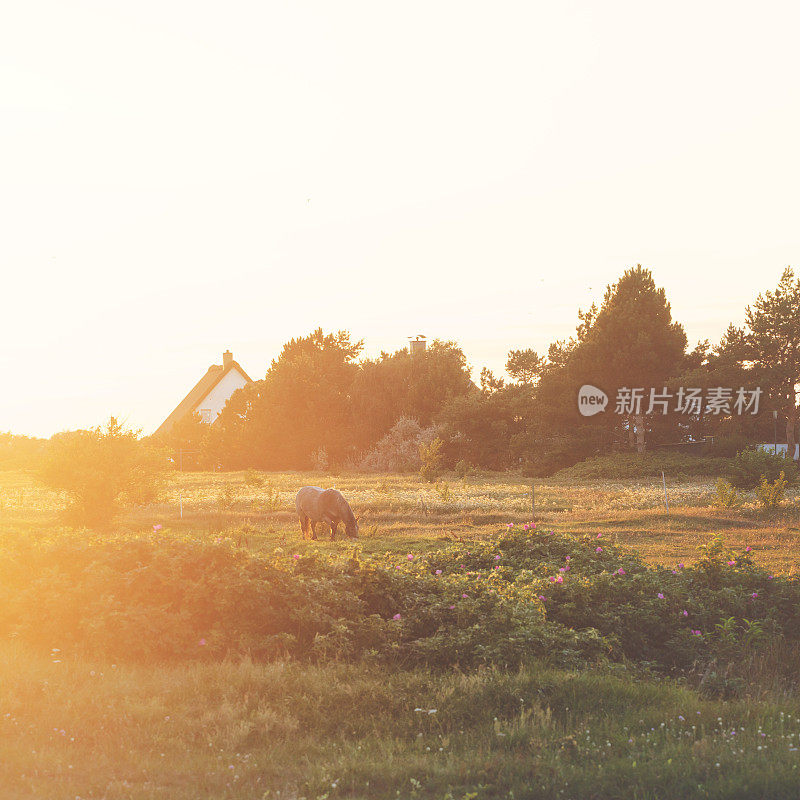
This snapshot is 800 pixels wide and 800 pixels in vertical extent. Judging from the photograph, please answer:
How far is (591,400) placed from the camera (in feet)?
178

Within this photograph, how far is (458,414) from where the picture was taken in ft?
196

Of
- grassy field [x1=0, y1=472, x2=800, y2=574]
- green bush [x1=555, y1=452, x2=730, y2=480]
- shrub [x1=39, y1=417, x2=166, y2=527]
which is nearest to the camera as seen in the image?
grassy field [x1=0, y1=472, x2=800, y2=574]

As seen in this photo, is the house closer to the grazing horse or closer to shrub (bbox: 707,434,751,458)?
shrub (bbox: 707,434,751,458)

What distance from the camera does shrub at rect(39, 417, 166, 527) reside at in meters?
25.1

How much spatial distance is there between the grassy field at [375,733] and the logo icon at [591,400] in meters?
45.9

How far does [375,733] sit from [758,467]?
2885 cm

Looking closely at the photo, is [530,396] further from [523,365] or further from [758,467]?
[758,467]

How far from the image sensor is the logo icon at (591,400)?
178 feet

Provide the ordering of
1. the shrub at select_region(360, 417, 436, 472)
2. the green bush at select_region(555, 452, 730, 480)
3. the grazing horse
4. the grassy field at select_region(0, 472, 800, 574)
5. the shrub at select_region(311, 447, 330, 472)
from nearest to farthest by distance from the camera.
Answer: the grassy field at select_region(0, 472, 800, 574)
the grazing horse
the green bush at select_region(555, 452, 730, 480)
the shrub at select_region(360, 417, 436, 472)
the shrub at select_region(311, 447, 330, 472)

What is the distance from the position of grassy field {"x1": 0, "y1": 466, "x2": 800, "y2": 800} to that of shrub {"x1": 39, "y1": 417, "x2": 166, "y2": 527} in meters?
16.3

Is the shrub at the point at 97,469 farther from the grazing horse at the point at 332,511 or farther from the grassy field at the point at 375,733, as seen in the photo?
the grassy field at the point at 375,733

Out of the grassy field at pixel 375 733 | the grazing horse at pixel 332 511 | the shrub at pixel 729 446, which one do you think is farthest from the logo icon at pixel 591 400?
the grassy field at pixel 375 733

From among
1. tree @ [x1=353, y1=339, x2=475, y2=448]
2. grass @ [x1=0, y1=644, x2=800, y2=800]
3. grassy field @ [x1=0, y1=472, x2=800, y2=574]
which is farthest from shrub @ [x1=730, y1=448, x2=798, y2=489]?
tree @ [x1=353, y1=339, x2=475, y2=448]

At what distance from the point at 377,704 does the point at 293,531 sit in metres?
17.1
